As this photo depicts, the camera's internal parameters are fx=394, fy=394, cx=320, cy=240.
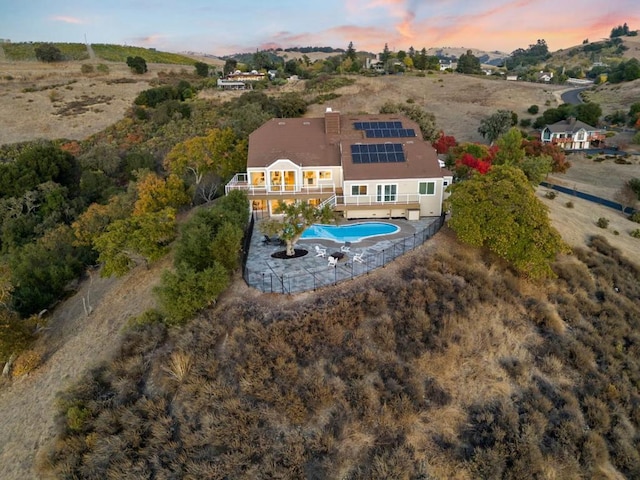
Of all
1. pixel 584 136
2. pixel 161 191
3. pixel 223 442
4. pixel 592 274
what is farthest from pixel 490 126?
pixel 223 442

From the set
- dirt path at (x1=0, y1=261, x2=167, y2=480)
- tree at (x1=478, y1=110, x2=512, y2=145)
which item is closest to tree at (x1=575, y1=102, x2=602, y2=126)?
tree at (x1=478, y1=110, x2=512, y2=145)

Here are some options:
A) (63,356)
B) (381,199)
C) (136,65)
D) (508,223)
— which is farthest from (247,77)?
(508,223)

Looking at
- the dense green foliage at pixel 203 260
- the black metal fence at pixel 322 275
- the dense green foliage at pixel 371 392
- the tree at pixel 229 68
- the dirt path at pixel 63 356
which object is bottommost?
the dirt path at pixel 63 356

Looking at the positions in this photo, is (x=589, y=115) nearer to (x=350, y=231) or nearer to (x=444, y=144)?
(x=444, y=144)

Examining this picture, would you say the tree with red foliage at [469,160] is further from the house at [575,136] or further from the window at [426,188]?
the house at [575,136]

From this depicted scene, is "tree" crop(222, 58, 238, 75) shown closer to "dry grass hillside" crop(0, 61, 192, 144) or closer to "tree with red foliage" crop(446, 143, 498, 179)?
"dry grass hillside" crop(0, 61, 192, 144)

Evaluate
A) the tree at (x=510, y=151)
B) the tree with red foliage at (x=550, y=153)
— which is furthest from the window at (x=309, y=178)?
the tree with red foliage at (x=550, y=153)
